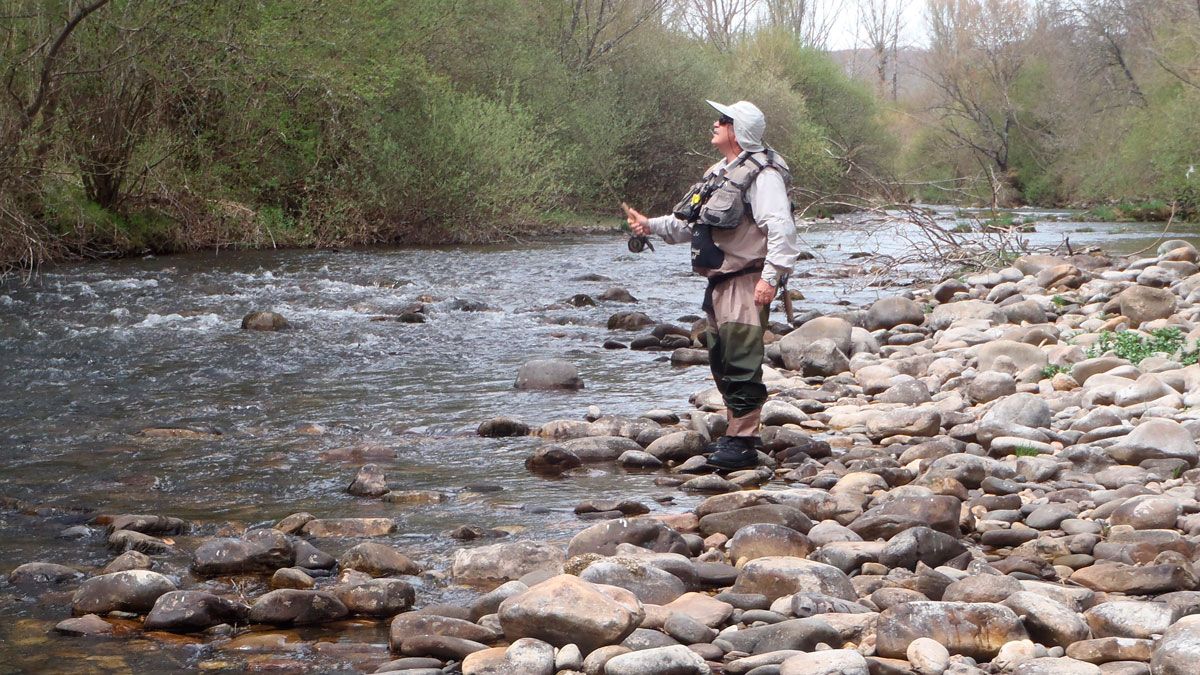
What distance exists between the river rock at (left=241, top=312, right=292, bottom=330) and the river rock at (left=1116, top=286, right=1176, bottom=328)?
8.10 metres

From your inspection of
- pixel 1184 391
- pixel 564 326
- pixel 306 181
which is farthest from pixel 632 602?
pixel 306 181

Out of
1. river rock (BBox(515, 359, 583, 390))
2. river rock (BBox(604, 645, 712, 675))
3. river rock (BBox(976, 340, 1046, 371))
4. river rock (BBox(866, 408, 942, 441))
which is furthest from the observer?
river rock (BBox(515, 359, 583, 390))

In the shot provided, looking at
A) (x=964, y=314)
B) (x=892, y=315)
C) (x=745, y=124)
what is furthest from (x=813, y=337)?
(x=745, y=124)

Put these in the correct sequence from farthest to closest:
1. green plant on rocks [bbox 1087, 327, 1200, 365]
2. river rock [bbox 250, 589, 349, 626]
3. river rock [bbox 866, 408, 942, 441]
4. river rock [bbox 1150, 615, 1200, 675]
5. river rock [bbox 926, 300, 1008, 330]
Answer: river rock [bbox 926, 300, 1008, 330]
green plant on rocks [bbox 1087, 327, 1200, 365]
river rock [bbox 866, 408, 942, 441]
river rock [bbox 250, 589, 349, 626]
river rock [bbox 1150, 615, 1200, 675]

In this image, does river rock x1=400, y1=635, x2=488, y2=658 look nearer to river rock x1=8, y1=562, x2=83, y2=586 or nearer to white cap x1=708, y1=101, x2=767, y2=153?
river rock x1=8, y1=562, x2=83, y2=586

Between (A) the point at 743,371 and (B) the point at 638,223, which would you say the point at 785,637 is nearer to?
(A) the point at 743,371

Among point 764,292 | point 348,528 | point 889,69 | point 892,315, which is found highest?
point 889,69

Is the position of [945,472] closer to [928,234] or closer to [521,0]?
[928,234]

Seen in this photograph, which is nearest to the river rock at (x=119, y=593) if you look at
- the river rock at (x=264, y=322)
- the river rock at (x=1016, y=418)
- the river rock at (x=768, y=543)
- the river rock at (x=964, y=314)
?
the river rock at (x=768, y=543)

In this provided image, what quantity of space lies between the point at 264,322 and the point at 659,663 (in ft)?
32.2

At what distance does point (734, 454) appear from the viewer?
652 centimetres

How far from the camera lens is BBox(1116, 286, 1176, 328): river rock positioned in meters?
10.6

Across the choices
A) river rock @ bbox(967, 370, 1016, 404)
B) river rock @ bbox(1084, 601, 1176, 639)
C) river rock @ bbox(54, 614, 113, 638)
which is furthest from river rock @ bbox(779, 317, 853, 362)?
river rock @ bbox(54, 614, 113, 638)

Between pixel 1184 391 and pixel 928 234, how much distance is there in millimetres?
8863
